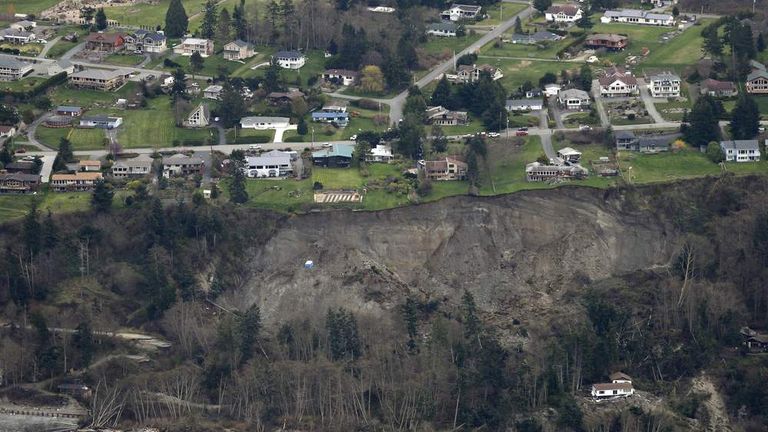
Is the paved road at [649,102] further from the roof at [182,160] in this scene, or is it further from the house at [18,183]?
the house at [18,183]

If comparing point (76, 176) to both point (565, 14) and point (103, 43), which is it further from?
point (565, 14)

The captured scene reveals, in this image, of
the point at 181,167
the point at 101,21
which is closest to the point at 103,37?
the point at 101,21

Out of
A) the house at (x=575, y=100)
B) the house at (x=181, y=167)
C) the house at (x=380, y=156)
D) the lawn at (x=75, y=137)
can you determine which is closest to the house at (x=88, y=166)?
the lawn at (x=75, y=137)

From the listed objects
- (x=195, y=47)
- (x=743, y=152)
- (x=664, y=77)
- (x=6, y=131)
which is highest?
(x=664, y=77)

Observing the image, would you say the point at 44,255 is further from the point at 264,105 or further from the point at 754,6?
the point at 754,6

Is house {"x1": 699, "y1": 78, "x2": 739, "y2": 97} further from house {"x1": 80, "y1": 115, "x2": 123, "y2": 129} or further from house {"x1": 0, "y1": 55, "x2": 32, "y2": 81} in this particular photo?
house {"x1": 0, "y1": 55, "x2": 32, "y2": 81}

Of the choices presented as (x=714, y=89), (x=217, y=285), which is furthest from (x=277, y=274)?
(x=714, y=89)
